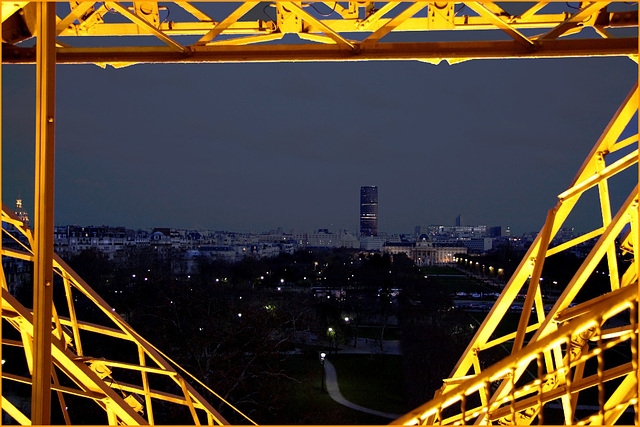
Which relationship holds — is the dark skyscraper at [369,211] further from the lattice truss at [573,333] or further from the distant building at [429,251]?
the lattice truss at [573,333]

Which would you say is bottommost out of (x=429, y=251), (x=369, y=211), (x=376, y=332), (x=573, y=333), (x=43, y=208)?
(x=376, y=332)

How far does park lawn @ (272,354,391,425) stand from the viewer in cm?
1305

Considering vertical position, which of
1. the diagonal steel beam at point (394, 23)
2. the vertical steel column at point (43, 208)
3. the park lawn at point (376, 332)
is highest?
the diagonal steel beam at point (394, 23)

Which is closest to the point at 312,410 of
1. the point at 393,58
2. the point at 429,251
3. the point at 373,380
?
the point at 373,380

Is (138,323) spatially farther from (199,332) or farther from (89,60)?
(89,60)

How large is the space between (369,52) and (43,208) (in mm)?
2177

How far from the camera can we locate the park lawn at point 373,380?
48.2ft

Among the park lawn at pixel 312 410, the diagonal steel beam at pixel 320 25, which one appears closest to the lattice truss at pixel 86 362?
the diagonal steel beam at pixel 320 25

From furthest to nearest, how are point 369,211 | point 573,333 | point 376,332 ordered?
point 369,211, point 376,332, point 573,333

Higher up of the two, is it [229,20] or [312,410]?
[229,20]

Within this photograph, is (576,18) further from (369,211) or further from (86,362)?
(369,211)

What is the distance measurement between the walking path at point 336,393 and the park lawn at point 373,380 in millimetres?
173

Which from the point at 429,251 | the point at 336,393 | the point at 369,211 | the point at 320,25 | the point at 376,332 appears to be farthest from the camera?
the point at 369,211

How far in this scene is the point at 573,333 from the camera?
1771 millimetres
